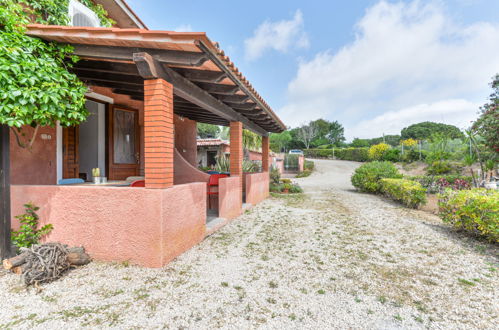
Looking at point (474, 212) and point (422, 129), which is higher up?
point (422, 129)

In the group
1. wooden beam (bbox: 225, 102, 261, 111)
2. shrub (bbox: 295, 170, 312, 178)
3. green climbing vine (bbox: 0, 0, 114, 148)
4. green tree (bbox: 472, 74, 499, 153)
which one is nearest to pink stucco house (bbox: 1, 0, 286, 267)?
green climbing vine (bbox: 0, 0, 114, 148)

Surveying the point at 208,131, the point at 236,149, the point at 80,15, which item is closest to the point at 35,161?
the point at 80,15

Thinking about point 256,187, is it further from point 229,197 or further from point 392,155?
point 392,155

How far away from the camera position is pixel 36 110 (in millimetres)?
3217

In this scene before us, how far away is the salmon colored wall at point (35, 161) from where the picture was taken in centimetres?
458

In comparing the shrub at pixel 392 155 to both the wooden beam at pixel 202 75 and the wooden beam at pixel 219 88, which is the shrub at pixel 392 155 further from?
the wooden beam at pixel 202 75

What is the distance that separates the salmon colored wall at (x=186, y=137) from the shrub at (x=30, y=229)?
5847 mm

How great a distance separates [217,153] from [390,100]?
25095 millimetres

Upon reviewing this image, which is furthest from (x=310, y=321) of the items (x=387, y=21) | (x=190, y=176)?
(x=387, y=21)

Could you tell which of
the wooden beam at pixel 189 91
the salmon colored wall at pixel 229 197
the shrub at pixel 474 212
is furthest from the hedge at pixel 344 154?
the wooden beam at pixel 189 91

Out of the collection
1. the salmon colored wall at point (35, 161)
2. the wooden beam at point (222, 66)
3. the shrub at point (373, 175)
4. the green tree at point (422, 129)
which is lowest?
the shrub at point (373, 175)

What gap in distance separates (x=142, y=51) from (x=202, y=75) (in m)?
1.09

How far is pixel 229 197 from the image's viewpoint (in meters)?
6.67

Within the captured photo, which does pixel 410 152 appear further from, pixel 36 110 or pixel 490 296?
pixel 36 110
